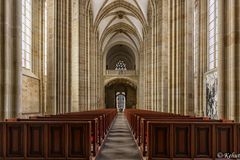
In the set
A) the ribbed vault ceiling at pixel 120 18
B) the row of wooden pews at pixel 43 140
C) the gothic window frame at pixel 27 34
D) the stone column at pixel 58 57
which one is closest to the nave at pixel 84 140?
the row of wooden pews at pixel 43 140

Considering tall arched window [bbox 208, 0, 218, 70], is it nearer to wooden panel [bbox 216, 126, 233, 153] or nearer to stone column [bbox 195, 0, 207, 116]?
stone column [bbox 195, 0, 207, 116]

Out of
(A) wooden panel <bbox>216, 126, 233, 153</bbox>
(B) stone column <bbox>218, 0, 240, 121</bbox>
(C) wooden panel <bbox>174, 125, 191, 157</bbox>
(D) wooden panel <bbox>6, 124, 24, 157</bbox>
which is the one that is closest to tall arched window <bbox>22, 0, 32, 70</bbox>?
(D) wooden panel <bbox>6, 124, 24, 157</bbox>

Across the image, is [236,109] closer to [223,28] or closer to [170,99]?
[223,28]

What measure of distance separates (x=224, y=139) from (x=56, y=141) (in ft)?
12.3

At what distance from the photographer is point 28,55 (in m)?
19.1

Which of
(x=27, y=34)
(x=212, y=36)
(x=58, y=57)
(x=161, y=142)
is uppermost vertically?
(x=27, y=34)

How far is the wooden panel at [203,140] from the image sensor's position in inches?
266

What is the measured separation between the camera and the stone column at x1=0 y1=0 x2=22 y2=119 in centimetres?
Result: 960

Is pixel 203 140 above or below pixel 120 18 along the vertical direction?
below

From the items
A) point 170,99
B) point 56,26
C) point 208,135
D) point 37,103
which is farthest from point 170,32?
point 208,135

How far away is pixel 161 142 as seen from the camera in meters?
6.83

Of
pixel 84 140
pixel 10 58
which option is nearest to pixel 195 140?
pixel 84 140

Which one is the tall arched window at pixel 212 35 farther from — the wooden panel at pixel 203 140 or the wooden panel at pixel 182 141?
the wooden panel at pixel 182 141

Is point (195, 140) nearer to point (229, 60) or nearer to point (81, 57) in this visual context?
point (229, 60)
